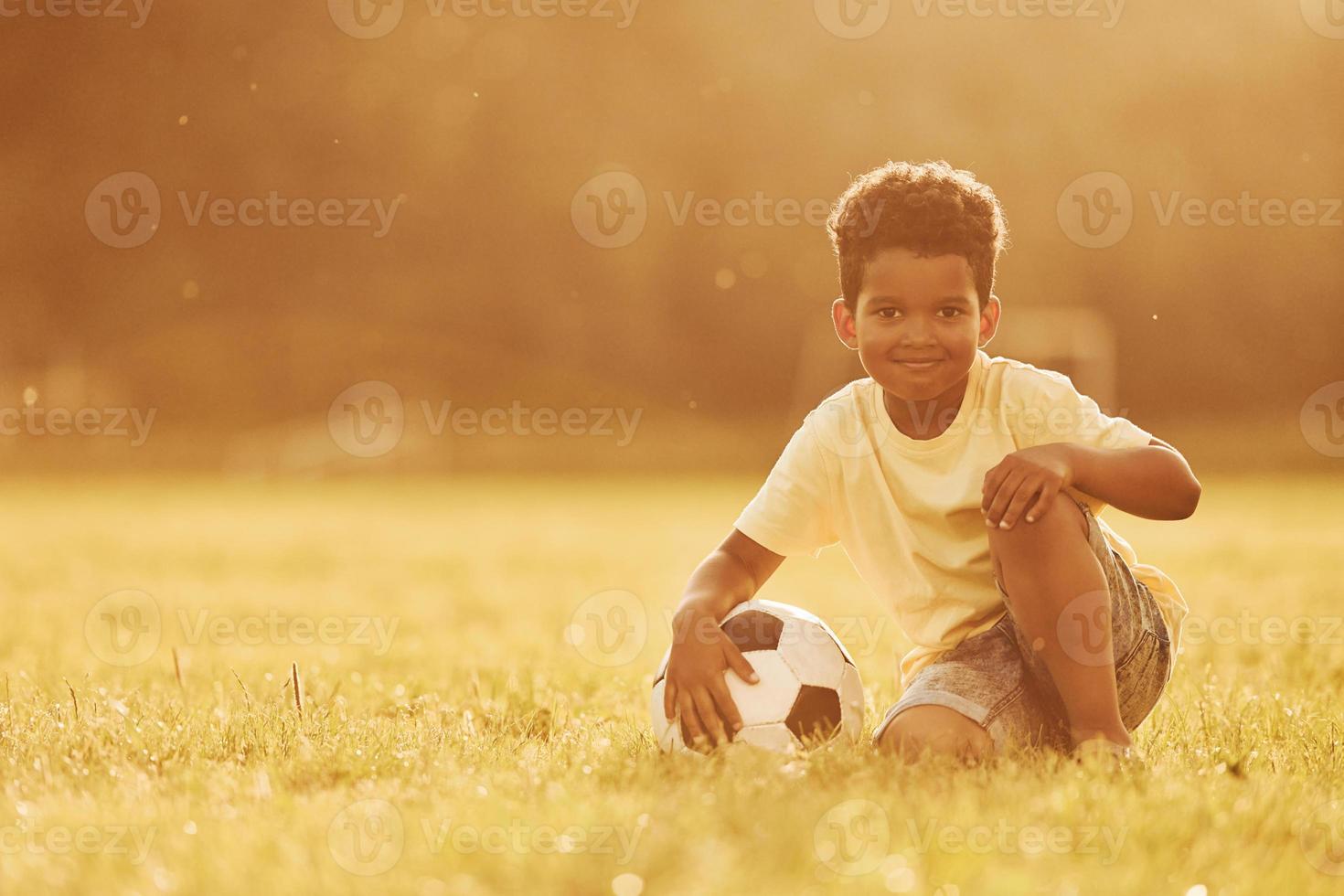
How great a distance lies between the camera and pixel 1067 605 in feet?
8.07

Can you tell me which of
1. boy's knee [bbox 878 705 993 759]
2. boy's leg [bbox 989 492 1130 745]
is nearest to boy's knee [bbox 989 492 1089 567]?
boy's leg [bbox 989 492 1130 745]

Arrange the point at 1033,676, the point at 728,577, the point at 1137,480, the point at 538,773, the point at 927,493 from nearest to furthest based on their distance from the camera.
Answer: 1. the point at 538,773
2. the point at 1137,480
3. the point at 1033,676
4. the point at 927,493
5. the point at 728,577

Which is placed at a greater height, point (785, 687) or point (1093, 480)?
point (1093, 480)

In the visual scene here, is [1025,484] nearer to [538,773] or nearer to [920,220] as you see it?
[920,220]

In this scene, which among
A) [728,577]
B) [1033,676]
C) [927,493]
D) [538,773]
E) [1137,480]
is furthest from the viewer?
[728,577]

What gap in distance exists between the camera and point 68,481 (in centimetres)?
1678

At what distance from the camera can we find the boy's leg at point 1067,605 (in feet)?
8.05

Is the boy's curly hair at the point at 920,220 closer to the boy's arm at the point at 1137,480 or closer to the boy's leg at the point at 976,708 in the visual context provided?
the boy's arm at the point at 1137,480

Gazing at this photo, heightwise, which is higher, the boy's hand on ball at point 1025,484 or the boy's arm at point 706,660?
the boy's hand on ball at point 1025,484

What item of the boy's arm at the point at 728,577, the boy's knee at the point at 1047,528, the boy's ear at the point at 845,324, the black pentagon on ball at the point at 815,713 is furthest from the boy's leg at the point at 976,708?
the boy's ear at the point at 845,324

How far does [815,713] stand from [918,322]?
89 cm

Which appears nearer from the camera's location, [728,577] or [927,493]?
[927,493]

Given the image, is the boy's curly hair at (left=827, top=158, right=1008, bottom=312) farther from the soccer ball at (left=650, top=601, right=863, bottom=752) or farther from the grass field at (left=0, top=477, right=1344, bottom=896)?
the grass field at (left=0, top=477, right=1344, bottom=896)

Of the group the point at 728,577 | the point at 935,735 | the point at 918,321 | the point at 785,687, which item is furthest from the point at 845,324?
the point at 935,735
